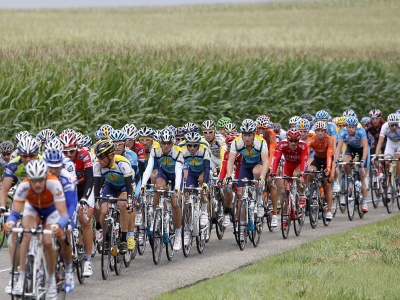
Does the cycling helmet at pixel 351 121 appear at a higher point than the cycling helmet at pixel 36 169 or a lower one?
higher

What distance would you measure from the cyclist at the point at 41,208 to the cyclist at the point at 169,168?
4455 mm

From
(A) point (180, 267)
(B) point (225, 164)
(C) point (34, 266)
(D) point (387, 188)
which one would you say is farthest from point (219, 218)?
(C) point (34, 266)

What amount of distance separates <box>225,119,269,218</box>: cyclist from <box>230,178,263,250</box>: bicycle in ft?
0.56

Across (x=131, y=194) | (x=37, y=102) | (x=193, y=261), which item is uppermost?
(x=37, y=102)

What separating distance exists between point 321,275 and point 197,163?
14.7ft

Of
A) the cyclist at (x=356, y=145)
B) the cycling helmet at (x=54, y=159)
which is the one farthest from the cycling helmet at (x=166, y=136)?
the cyclist at (x=356, y=145)

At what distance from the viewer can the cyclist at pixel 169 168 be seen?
1491cm

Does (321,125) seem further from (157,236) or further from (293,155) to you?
(157,236)

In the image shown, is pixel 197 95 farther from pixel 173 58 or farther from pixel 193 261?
pixel 193 261

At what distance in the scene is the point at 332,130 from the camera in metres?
20.5

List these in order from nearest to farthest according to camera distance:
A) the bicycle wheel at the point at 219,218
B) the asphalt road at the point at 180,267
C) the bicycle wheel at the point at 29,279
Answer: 1. the bicycle wheel at the point at 29,279
2. the asphalt road at the point at 180,267
3. the bicycle wheel at the point at 219,218

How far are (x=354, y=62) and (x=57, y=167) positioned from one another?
2955cm

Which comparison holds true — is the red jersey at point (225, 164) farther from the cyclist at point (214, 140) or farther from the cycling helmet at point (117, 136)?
the cycling helmet at point (117, 136)

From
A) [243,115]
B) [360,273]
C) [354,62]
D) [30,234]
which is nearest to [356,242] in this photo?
[360,273]
